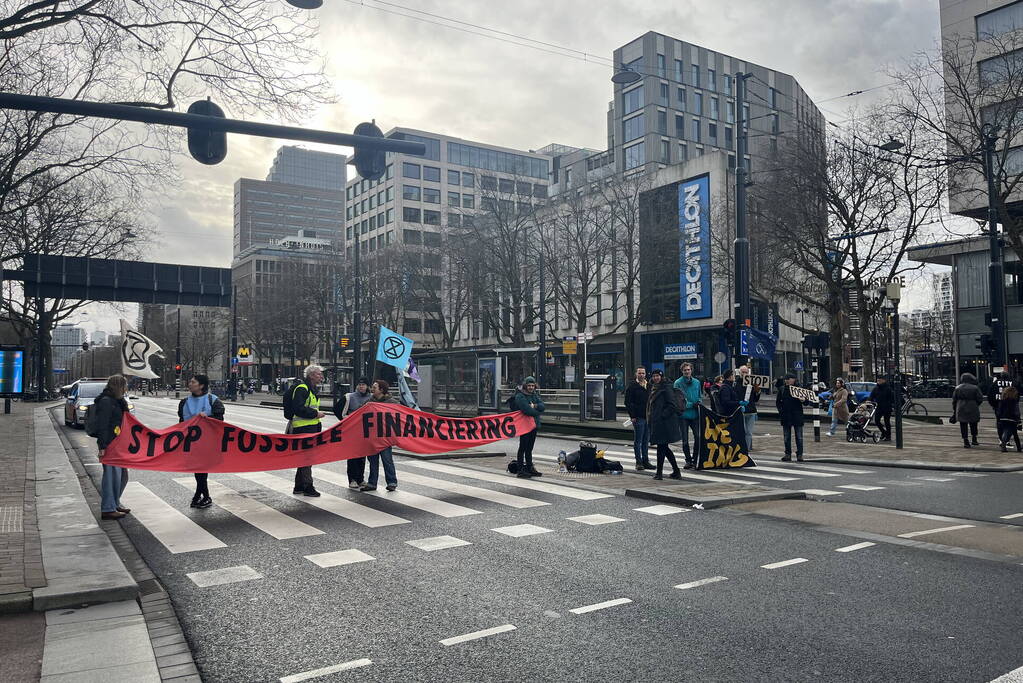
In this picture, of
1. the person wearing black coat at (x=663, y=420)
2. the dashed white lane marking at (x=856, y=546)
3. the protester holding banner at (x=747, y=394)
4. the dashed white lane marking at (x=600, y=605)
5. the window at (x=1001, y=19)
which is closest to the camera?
the dashed white lane marking at (x=600, y=605)

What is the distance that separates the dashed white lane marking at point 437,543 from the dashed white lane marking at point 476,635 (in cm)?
245

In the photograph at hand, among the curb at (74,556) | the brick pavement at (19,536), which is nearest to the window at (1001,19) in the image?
the brick pavement at (19,536)

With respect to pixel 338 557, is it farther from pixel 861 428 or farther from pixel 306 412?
pixel 861 428

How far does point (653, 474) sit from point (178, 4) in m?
12.2

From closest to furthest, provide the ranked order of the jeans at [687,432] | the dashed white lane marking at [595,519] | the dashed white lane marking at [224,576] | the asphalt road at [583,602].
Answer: the asphalt road at [583,602] → the dashed white lane marking at [224,576] → the dashed white lane marking at [595,519] → the jeans at [687,432]

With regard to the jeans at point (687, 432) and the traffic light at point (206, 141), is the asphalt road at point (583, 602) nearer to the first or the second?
the traffic light at point (206, 141)

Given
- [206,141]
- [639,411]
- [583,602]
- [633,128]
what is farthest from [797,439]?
[633,128]

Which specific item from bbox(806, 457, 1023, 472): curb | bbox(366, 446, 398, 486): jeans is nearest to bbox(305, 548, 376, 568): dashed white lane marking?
bbox(366, 446, 398, 486): jeans

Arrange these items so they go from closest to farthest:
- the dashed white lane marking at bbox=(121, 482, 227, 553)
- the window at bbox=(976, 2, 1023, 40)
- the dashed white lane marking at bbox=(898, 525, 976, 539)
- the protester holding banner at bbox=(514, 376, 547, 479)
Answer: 1. the dashed white lane marking at bbox=(121, 482, 227, 553)
2. the dashed white lane marking at bbox=(898, 525, 976, 539)
3. the protester holding banner at bbox=(514, 376, 547, 479)
4. the window at bbox=(976, 2, 1023, 40)

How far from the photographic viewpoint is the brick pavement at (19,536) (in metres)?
5.74

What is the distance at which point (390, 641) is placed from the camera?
4.88 meters

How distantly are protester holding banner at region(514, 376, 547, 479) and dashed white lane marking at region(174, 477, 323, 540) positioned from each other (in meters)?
4.50

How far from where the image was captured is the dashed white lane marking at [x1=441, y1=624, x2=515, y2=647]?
4.87m

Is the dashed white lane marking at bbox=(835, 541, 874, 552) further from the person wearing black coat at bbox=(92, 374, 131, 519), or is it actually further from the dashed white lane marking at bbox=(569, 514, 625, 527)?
the person wearing black coat at bbox=(92, 374, 131, 519)
